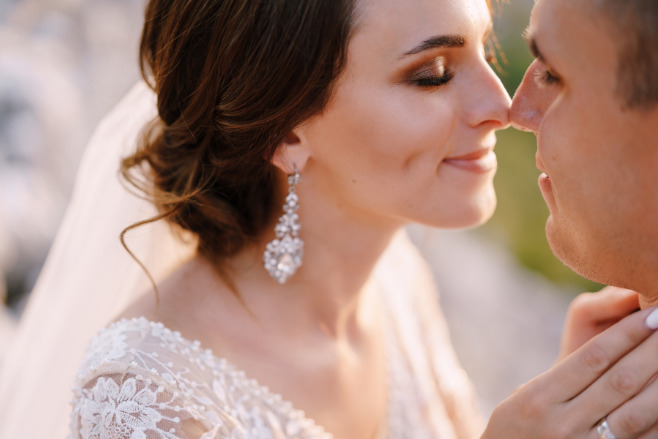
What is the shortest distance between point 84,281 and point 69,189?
2.46 metres

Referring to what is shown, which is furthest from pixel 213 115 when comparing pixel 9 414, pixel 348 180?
→ pixel 9 414

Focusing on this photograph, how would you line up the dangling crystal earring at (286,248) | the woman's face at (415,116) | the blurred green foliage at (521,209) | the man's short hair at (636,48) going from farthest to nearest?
1. the blurred green foliage at (521,209)
2. the dangling crystal earring at (286,248)
3. the woman's face at (415,116)
4. the man's short hair at (636,48)

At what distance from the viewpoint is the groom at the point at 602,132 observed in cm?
145

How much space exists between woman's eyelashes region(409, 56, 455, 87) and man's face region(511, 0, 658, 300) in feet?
0.84

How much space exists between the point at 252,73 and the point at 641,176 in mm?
996

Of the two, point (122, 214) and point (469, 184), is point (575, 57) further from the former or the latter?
point (122, 214)

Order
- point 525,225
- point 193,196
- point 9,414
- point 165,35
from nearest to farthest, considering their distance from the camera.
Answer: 1. point 165,35
2. point 193,196
3. point 9,414
4. point 525,225

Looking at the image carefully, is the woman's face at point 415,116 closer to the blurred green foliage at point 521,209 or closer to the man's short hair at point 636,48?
the man's short hair at point 636,48

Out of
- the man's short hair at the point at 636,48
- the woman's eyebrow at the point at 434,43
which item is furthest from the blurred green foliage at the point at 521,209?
the man's short hair at the point at 636,48

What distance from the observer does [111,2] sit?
6199 mm

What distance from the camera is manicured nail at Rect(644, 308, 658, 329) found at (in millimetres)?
1492

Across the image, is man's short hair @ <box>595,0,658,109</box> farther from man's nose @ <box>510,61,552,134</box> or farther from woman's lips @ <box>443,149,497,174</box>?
woman's lips @ <box>443,149,497,174</box>

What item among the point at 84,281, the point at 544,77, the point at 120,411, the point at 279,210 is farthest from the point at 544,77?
the point at 84,281

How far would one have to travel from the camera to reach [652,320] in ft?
4.91
